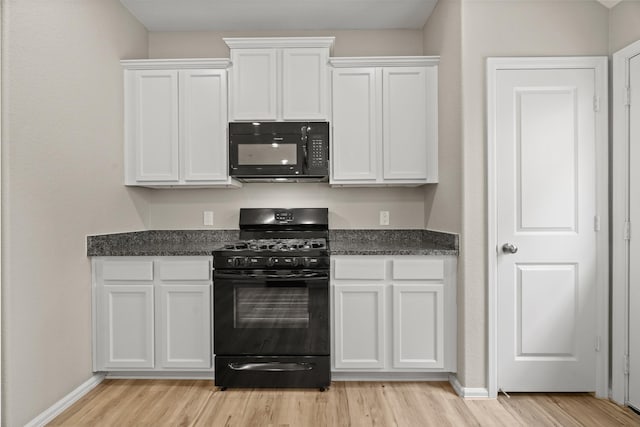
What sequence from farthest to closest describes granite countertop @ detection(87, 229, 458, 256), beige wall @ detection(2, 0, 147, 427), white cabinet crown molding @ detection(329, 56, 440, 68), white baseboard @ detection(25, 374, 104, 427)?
white cabinet crown molding @ detection(329, 56, 440, 68) < granite countertop @ detection(87, 229, 458, 256) < white baseboard @ detection(25, 374, 104, 427) < beige wall @ detection(2, 0, 147, 427)

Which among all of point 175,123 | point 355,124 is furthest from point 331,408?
point 175,123

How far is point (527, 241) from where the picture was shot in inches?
103

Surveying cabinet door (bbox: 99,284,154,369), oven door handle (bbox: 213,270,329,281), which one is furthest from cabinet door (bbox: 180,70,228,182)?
cabinet door (bbox: 99,284,154,369)

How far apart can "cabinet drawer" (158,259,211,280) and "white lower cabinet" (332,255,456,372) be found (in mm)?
896

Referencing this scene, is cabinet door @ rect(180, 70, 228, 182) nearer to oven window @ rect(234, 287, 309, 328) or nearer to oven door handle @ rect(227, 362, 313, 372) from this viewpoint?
oven window @ rect(234, 287, 309, 328)

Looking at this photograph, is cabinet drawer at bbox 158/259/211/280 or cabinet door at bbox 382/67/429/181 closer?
cabinet drawer at bbox 158/259/211/280

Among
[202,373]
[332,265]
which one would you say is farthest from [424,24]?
[202,373]

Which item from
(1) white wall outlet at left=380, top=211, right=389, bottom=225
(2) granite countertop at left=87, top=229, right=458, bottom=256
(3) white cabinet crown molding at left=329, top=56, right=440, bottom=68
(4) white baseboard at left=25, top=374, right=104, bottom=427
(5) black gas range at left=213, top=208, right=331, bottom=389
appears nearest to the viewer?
(4) white baseboard at left=25, top=374, right=104, bottom=427

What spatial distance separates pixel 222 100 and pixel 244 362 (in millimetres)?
1952

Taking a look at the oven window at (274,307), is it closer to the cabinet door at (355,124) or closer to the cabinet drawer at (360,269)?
the cabinet drawer at (360,269)

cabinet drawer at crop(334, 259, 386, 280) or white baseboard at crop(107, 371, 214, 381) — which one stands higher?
cabinet drawer at crop(334, 259, 386, 280)

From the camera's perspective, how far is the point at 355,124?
318 cm

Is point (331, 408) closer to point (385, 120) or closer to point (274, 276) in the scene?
point (274, 276)

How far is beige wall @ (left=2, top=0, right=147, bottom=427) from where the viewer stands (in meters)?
2.14
